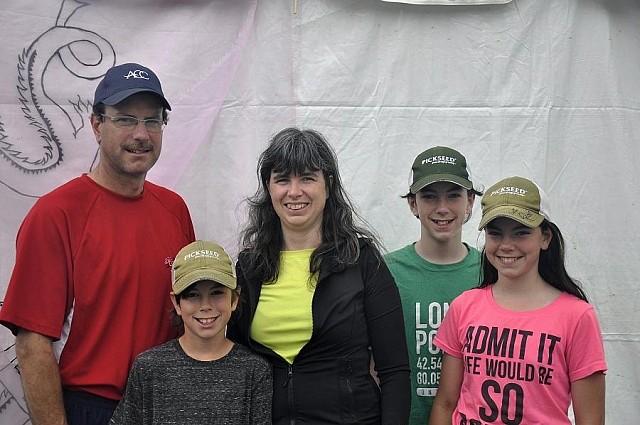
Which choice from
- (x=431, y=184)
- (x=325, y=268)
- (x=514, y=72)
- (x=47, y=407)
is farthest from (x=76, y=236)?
(x=514, y=72)

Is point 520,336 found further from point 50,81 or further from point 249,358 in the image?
point 50,81

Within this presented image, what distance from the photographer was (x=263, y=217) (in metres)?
2.17

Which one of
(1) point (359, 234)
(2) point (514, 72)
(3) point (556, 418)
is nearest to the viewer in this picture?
(3) point (556, 418)

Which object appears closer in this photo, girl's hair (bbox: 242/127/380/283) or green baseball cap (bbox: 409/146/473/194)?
girl's hair (bbox: 242/127/380/283)

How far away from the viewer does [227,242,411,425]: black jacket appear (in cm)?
194

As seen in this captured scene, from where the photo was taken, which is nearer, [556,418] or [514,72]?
[556,418]

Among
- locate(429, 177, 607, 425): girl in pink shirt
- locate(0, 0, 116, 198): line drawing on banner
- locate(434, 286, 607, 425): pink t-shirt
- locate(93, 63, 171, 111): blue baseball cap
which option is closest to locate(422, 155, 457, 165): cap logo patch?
locate(429, 177, 607, 425): girl in pink shirt

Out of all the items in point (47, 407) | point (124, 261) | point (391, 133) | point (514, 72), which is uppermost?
point (514, 72)

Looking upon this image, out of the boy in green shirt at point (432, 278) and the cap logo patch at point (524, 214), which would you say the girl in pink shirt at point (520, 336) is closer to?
the cap logo patch at point (524, 214)

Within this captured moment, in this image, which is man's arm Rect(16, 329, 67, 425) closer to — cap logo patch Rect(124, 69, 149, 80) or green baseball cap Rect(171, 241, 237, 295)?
green baseball cap Rect(171, 241, 237, 295)

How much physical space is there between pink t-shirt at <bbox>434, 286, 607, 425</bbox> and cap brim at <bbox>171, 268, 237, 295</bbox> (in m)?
0.62

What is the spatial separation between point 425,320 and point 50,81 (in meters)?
1.45

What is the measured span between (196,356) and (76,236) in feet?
1.41

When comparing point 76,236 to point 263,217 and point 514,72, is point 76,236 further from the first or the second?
point 514,72
